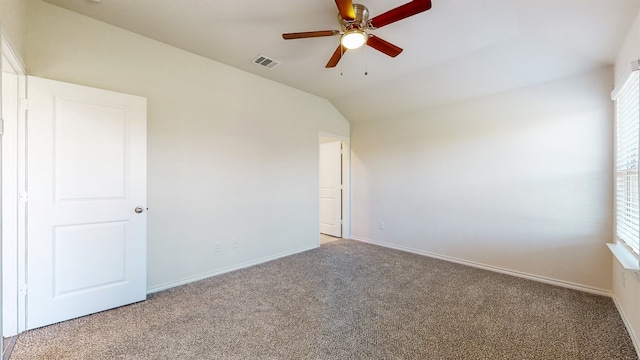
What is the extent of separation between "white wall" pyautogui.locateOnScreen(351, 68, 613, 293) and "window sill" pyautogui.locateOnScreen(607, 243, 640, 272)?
0.44m

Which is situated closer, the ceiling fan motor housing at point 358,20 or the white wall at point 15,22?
the white wall at point 15,22

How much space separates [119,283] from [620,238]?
462 cm

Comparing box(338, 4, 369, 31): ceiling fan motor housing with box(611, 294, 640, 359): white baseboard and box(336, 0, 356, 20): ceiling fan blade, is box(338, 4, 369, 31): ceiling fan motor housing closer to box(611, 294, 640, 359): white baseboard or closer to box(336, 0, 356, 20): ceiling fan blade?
box(336, 0, 356, 20): ceiling fan blade

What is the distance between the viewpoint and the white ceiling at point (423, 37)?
7.23ft

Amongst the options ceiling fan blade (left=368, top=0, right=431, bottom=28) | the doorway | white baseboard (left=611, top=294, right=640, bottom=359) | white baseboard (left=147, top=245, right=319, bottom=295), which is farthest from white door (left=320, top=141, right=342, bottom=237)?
white baseboard (left=611, top=294, right=640, bottom=359)

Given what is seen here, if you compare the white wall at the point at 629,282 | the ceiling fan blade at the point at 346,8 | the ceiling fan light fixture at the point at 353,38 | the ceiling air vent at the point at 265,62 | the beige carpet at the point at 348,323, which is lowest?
the beige carpet at the point at 348,323

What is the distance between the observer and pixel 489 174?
139 inches

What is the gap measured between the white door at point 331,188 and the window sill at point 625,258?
3.70m

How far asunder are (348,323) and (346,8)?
2405 millimetres

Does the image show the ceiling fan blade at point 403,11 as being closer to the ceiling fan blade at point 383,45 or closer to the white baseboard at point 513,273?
the ceiling fan blade at point 383,45

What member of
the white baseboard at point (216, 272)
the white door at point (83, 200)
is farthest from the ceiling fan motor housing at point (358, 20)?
the white baseboard at point (216, 272)

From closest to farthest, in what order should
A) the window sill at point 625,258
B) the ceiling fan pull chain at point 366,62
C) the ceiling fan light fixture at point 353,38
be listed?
1. the window sill at point 625,258
2. the ceiling fan light fixture at point 353,38
3. the ceiling fan pull chain at point 366,62

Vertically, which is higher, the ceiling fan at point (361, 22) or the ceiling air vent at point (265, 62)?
the ceiling air vent at point (265, 62)

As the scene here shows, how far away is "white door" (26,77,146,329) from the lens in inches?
84.4
